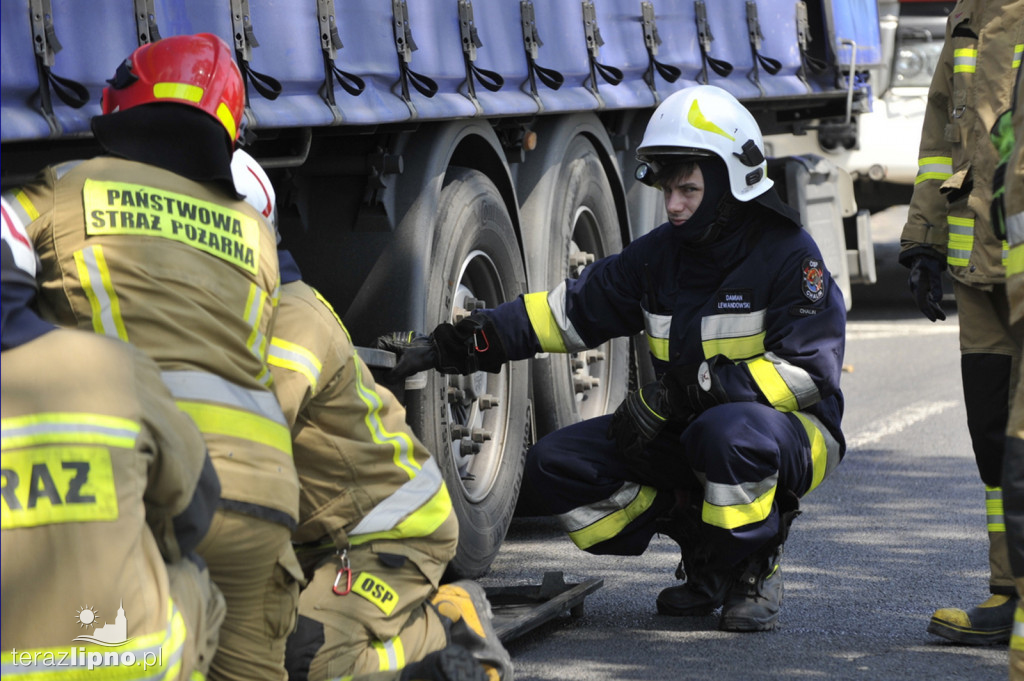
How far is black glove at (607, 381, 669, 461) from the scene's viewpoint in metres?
4.50

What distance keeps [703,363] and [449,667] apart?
150 cm

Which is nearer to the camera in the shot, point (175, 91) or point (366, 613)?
point (175, 91)

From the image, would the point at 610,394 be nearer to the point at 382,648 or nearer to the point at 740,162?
the point at 740,162

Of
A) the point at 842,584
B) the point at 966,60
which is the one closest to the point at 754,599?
the point at 842,584

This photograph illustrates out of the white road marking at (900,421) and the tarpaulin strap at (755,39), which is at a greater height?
the tarpaulin strap at (755,39)

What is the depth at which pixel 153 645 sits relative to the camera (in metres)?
2.48

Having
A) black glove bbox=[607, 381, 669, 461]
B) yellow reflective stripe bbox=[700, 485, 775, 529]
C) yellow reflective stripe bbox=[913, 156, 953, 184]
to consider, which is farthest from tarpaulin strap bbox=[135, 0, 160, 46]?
yellow reflective stripe bbox=[913, 156, 953, 184]

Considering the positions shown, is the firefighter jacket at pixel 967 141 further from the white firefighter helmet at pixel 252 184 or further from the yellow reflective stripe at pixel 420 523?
the white firefighter helmet at pixel 252 184

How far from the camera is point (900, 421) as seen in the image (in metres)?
7.84

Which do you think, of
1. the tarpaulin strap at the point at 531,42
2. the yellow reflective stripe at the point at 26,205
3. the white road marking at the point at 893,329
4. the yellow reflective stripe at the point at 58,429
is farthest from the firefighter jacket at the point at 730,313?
the white road marking at the point at 893,329

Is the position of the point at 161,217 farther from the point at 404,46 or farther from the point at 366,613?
the point at 404,46

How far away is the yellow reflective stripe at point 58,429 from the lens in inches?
92.0

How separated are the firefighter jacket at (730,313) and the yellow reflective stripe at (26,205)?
193 cm

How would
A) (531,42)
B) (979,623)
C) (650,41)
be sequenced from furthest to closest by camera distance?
(650,41) → (531,42) → (979,623)
